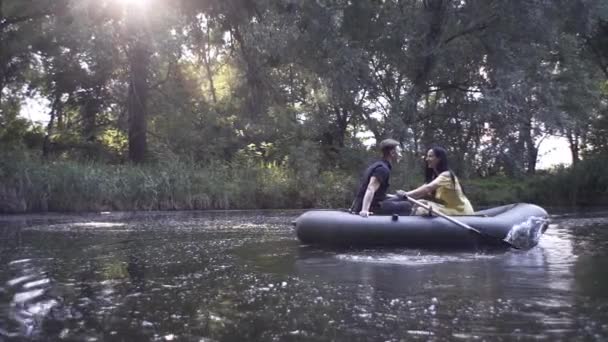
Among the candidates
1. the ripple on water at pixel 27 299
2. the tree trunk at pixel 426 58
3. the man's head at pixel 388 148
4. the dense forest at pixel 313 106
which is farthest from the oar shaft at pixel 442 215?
the tree trunk at pixel 426 58

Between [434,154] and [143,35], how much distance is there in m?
5.74

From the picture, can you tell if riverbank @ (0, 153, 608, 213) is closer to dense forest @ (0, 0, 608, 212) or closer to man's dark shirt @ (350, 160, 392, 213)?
dense forest @ (0, 0, 608, 212)

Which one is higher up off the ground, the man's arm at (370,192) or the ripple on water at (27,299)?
the man's arm at (370,192)

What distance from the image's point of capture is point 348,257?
21.6ft

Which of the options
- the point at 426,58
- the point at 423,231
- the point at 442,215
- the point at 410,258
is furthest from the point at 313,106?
the point at 410,258

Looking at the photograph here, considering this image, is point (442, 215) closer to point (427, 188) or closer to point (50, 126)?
point (427, 188)

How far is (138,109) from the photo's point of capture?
1777 cm

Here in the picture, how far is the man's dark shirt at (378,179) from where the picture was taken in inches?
287

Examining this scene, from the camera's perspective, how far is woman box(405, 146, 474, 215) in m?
7.34

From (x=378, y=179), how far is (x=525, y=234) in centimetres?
162

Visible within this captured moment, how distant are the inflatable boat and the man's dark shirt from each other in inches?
15.9

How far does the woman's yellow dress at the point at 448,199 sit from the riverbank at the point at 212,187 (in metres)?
8.11

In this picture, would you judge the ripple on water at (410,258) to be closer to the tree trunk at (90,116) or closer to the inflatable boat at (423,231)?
the inflatable boat at (423,231)

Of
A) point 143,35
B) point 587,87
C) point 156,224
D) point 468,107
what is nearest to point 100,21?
point 143,35
